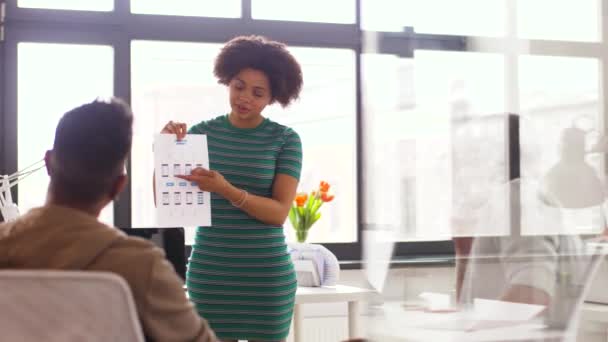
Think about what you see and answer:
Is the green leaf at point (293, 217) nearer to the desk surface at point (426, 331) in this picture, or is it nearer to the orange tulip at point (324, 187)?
the orange tulip at point (324, 187)

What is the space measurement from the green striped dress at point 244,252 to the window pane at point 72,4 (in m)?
1.90

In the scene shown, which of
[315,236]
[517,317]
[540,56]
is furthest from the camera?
[315,236]

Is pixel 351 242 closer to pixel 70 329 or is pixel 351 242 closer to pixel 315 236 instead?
pixel 315 236

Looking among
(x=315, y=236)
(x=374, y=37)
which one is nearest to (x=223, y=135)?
(x=374, y=37)

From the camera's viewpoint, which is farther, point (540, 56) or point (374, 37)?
point (374, 37)

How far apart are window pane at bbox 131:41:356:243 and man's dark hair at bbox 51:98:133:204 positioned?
2.66 meters

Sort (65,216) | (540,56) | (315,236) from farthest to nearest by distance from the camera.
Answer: (315,236)
(540,56)
(65,216)

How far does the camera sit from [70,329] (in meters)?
1.02

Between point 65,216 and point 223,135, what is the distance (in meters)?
1.01

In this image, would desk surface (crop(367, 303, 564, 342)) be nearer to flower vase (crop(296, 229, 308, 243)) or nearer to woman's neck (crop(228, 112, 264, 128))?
woman's neck (crop(228, 112, 264, 128))

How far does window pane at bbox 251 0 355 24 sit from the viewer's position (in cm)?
402

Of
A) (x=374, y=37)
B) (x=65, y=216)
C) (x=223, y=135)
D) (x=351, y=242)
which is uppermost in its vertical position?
(x=374, y=37)

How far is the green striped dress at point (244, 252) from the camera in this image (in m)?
2.06

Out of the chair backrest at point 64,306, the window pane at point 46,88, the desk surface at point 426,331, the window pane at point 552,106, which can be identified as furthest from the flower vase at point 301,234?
the chair backrest at point 64,306
